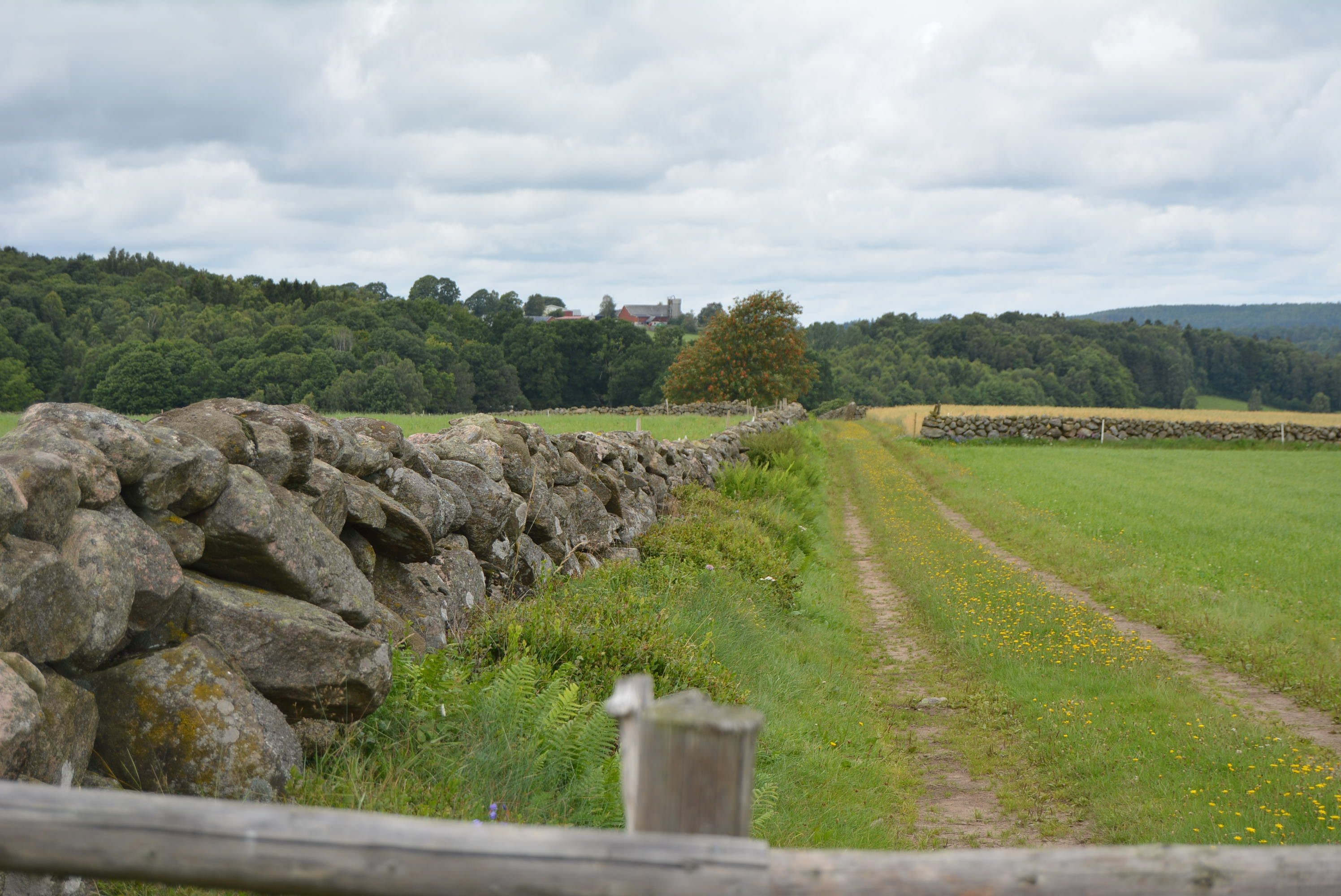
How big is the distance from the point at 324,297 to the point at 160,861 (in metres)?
46.6

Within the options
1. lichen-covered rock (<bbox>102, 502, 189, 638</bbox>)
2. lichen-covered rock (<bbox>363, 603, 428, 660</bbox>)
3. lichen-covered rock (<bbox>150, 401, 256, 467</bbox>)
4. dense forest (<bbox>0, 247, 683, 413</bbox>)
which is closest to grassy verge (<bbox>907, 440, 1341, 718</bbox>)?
lichen-covered rock (<bbox>363, 603, 428, 660</bbox>)

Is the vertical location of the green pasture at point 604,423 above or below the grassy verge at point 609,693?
above

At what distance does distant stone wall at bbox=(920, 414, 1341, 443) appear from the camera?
42.5m

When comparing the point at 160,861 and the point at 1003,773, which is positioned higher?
the point at 160,861

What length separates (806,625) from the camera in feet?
36.1

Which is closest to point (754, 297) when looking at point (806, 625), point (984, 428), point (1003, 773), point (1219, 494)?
point (984, 428)

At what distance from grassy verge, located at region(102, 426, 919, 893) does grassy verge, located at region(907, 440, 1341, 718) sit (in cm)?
407

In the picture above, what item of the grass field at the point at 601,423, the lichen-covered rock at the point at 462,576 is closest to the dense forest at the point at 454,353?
the grass field at the point at 601,423

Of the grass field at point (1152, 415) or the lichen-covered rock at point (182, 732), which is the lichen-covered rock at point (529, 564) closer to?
the lichen-covered rock at point (182, 732)

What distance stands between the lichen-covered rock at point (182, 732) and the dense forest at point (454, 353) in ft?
30.1

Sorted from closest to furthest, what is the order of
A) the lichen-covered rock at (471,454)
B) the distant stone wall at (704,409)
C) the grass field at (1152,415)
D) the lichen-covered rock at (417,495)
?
the lichen-covered rock at (417,495) < the lichen-covered rock at (471,454) < the distant stone wall at (704,409) < the grass field at (1152,415)

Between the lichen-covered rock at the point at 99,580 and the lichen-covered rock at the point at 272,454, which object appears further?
the lichen-covered rock at the point at 272,454

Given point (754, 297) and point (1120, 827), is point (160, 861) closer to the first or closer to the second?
point (1120, 827)

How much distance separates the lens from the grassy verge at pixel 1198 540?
33.4ft
